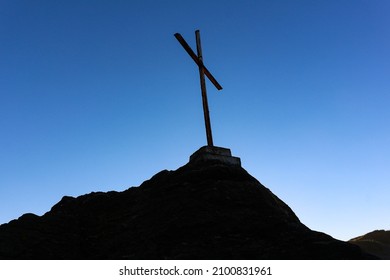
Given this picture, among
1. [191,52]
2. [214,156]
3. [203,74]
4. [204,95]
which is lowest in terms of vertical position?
[214,156]

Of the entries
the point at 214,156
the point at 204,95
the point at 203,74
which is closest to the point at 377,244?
the point at 214,156

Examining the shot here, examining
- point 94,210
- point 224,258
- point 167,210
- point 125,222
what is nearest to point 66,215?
point 94,210

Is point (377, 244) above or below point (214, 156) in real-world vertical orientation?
below

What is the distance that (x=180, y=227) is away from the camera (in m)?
8.30

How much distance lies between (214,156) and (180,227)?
3351 mm

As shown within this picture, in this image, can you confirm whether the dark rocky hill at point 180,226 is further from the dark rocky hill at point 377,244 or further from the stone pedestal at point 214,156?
the dark rocky hill at point 377,244

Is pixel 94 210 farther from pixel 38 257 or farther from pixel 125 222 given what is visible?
pixel 38 257

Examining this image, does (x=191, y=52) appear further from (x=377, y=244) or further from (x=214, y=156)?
(x=377, y=244)

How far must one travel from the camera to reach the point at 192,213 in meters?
8.69

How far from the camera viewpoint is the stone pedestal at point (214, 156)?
1091cm

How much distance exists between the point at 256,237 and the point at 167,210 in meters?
2.60

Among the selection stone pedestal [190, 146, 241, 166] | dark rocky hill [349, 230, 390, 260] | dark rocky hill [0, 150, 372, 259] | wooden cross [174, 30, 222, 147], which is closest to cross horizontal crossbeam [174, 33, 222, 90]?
wooden cross [174, 30, 222, 147]

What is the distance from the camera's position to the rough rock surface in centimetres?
750

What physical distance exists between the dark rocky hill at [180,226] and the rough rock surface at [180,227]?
0.02 meters
